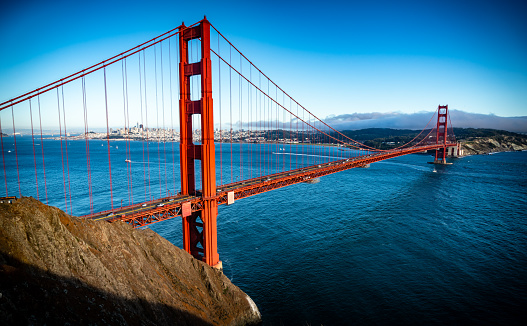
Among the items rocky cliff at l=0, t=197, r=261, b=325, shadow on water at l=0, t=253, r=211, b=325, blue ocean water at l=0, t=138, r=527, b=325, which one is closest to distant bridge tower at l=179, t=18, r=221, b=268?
blue ocean water at l=0, t=138, r=527, b=325

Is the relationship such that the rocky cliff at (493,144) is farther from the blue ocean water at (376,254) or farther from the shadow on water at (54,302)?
the shadow on water at (54,302)

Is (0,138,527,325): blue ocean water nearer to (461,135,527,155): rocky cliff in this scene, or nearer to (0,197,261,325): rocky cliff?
(0,197,261,325): rocky cliff

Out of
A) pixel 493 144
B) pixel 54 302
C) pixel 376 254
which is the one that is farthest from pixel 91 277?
pixel 493 144

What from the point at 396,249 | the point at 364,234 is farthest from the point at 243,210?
the point at 396,249

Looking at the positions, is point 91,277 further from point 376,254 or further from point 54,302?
point 376,254

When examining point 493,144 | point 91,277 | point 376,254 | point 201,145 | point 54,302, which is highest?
point 201,145

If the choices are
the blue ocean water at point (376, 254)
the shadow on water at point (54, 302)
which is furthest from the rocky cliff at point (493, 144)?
the shadow on water at point (54, 302)
